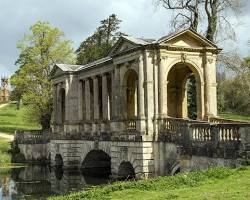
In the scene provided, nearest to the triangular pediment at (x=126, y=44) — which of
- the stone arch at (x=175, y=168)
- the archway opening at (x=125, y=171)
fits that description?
the archway opening at (x=125, y=171)

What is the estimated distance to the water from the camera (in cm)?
2784

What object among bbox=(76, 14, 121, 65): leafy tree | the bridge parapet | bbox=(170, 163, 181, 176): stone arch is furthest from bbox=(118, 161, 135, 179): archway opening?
bbox=(76, 14, 121, 65): leafy tree

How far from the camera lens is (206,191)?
12.8 meters

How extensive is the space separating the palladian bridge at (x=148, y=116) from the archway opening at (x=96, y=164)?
86mm

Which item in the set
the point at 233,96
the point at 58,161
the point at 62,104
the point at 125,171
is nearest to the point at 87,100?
Result: the point at 62,104

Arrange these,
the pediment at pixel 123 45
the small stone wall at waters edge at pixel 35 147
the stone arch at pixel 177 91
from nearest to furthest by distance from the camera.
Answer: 1. the pediment at pixel 123 45
2. the stone arch at pixel 177 91
3. the small stone wall at waters edge at pixel 35 147

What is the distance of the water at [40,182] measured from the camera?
2784 centimetres

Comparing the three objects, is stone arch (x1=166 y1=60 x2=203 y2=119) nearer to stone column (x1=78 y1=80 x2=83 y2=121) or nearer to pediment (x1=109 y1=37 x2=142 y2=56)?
pediment (x1=109 y1=37 x2=142 y2=56)

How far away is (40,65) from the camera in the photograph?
50656 mm

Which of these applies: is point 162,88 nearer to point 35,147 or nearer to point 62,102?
point 62,102

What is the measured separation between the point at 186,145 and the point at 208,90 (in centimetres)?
717

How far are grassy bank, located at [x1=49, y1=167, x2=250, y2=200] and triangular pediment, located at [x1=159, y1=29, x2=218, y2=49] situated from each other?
38.8 ft

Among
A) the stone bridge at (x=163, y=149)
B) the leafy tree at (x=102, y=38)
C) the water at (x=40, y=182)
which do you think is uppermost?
the leafy tree at (x=102, y=38)

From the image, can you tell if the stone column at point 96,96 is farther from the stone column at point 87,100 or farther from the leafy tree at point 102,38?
the leafy tree at point 102,38
